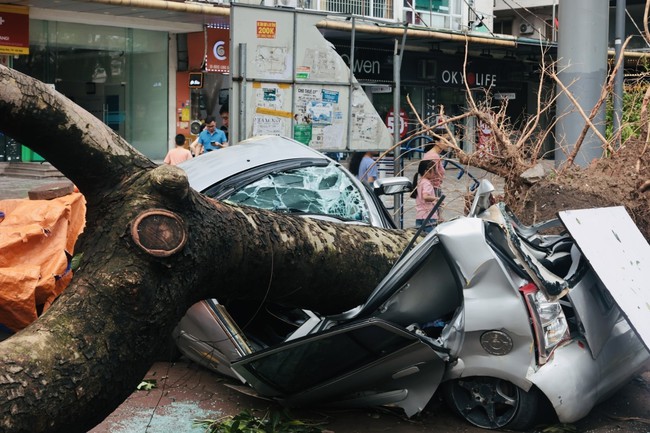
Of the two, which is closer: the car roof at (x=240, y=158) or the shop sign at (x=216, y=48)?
the car roof at (x=240, y=158)

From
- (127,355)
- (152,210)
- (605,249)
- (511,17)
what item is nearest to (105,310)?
(127,355)

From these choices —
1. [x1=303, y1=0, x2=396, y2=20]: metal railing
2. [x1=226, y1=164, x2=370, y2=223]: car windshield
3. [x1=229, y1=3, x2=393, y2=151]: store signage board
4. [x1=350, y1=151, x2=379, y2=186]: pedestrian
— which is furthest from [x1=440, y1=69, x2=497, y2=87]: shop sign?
[x1=226, y1=164, x2=370, y2=223]: car windshield

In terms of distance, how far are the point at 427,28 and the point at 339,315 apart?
22517mm

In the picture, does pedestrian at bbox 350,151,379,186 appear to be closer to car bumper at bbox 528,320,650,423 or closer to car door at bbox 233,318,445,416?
car door at bbox 233,318,445,416

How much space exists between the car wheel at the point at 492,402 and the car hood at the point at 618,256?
26.9 inches

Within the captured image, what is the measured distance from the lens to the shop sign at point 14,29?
20125 millimetres

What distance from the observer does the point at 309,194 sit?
670 centimetres

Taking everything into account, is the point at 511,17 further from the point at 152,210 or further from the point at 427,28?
the point at 152,210

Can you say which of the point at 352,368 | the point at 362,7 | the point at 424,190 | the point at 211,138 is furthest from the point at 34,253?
the point at 362,7

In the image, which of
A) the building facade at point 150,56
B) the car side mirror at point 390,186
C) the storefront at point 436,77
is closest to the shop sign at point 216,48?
the building facade at point 150,56

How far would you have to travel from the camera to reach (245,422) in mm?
5168

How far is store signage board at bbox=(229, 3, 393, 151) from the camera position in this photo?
875 cm

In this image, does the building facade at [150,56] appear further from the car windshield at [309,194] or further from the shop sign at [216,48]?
the car windshield at [309,194]

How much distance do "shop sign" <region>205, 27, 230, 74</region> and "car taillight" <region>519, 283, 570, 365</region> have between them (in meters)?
19.0
